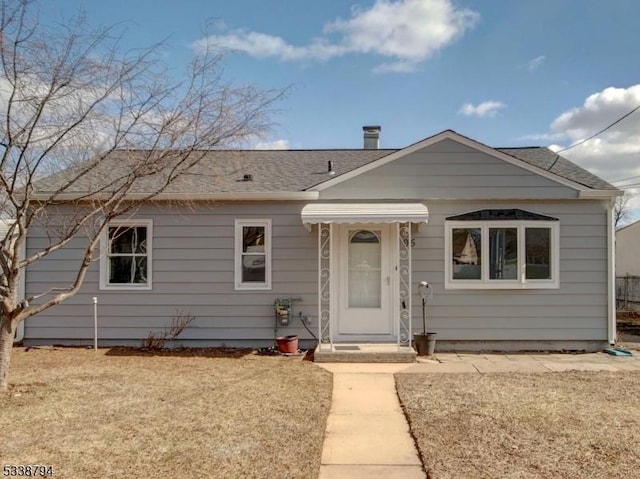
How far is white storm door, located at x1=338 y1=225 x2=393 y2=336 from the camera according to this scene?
8992mm

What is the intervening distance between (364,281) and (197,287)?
3.22m

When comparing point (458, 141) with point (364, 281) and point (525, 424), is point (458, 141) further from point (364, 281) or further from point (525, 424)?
point (525, 424)

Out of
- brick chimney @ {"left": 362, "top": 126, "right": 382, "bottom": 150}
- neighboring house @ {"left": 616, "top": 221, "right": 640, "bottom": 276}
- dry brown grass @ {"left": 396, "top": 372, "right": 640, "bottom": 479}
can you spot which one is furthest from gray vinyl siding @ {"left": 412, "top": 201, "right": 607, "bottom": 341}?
neighboring house @ {"left": 616, "top": 221, "right": 640, "bottom": 276}

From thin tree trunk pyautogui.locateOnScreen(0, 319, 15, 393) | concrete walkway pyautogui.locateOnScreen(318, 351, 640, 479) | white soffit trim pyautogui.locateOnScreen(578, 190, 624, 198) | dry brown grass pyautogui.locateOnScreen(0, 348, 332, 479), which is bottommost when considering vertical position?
concrete walkway pyautogui.locateOnScreen(318, 351, 640, 479)

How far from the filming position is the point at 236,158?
10.1 metres

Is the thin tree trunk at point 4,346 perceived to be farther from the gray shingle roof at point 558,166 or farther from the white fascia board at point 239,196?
the gray shingle roof at point 558,166

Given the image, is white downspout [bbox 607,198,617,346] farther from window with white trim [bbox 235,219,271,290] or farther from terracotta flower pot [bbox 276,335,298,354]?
window with white trim [bbox 235,219,271,290]

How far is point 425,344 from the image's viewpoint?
27.5ft

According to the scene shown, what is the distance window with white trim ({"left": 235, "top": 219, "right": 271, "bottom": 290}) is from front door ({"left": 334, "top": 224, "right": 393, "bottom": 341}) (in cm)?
143

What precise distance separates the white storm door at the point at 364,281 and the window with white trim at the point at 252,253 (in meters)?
1.44

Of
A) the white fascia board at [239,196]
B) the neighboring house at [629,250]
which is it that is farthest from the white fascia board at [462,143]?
the neighboring house at [629,250]

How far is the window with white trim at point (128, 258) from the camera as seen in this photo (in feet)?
29.8

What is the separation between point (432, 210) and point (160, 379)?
5567 millimetres

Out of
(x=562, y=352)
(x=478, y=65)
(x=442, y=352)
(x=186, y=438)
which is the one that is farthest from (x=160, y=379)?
(x=478, y=65)
